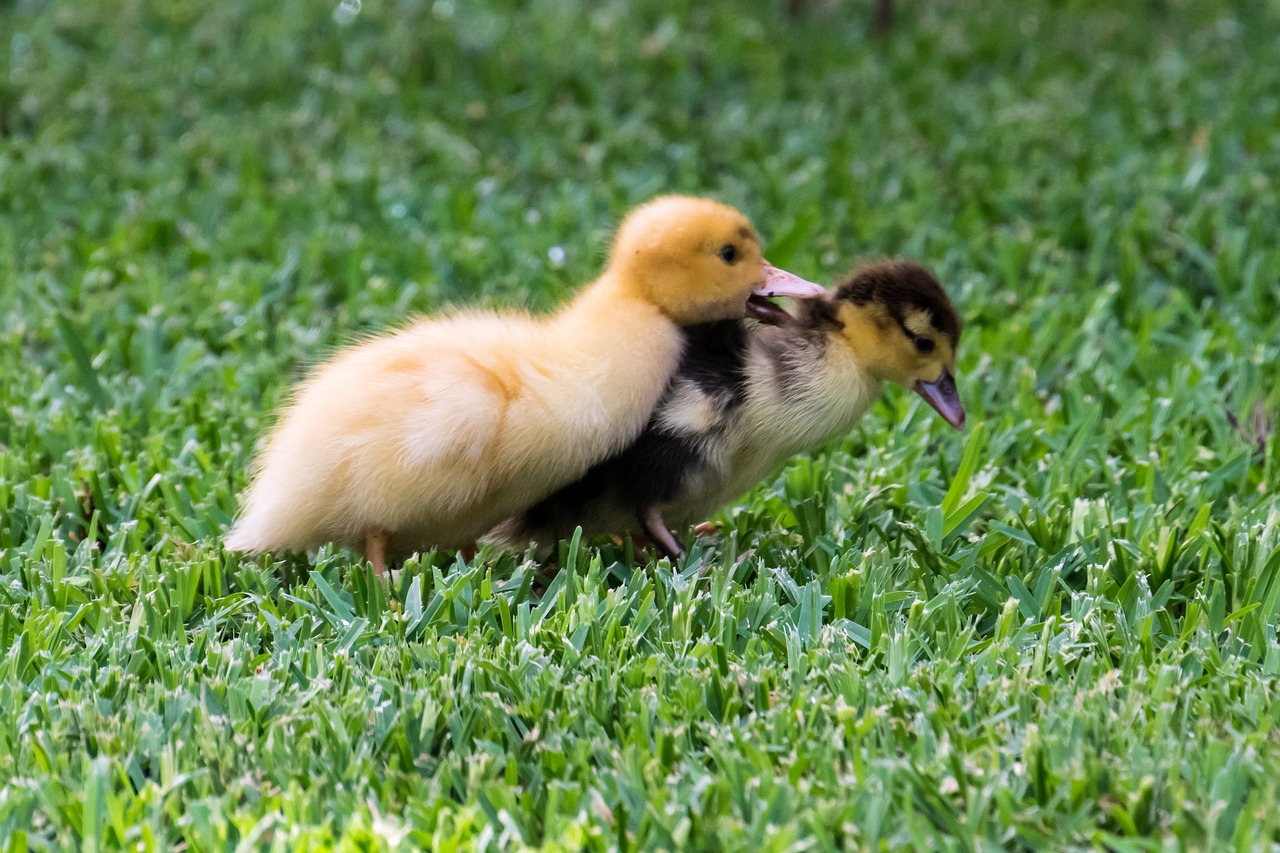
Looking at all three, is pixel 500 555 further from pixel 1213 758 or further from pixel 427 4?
pixel 427 4

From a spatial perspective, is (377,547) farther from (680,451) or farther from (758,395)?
(758,395)

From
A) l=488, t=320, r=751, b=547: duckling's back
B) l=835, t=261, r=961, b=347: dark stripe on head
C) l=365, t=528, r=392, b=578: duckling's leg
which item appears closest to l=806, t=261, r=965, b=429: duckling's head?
l=835, t=261, r=961, b=347: dark stripe on head

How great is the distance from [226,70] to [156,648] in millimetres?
5273

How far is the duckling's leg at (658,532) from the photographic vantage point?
3711 millimetres

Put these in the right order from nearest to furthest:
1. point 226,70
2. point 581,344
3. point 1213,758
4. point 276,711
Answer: point 1213,758
point 276,711
point 581,344
point 226,70

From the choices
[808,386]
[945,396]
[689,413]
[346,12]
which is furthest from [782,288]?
[346,12]

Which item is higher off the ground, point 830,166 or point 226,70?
point 226,70

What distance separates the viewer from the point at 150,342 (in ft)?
17.2

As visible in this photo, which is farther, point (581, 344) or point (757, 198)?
point (757, 198)

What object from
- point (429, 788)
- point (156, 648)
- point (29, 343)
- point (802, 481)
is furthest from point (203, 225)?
point (429, 788)

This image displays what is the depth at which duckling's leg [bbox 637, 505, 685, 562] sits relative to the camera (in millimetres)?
3711

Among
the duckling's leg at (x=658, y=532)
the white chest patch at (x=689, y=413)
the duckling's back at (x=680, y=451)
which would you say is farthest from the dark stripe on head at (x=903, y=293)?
the duckling's leg at (x=658, y=532)

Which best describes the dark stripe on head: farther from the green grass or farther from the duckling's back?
the green grass

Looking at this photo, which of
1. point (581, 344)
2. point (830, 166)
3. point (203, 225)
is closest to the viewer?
point (581, 344)
